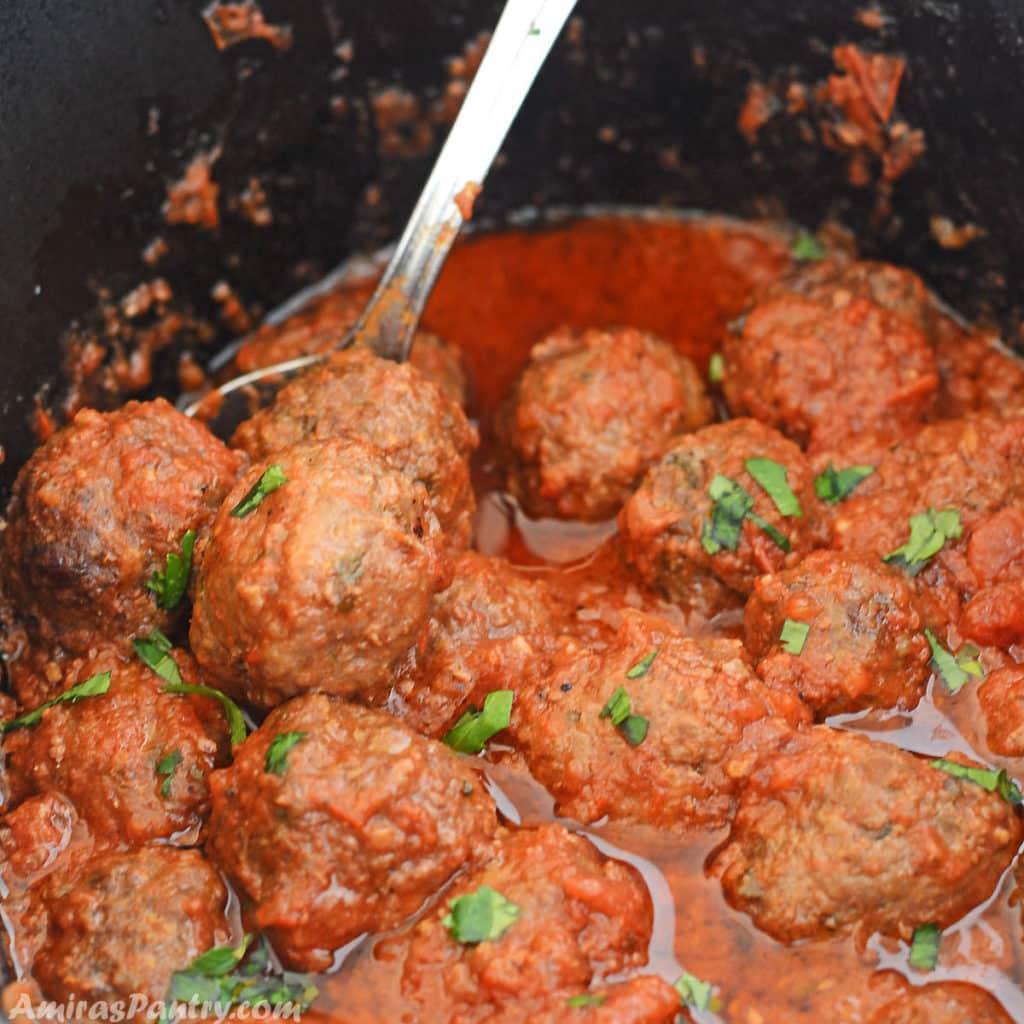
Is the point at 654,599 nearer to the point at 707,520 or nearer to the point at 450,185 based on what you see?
the point at 707,520

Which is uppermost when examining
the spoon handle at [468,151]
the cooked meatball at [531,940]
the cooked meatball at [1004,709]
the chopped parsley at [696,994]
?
the spoon handle at [468,151]

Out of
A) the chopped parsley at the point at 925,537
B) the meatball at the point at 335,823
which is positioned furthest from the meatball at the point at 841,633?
the meatball at the point at 335,823

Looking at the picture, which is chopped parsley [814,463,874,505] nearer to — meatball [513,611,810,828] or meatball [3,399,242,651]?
meatball [513,611,810,828]

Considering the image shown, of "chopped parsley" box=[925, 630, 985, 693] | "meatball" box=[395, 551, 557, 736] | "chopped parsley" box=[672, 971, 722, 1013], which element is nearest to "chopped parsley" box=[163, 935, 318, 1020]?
"meatball" box=[395, 551, 557, 736]

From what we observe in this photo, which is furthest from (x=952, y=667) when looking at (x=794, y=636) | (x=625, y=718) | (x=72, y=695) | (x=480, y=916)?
(x=72, y=695)

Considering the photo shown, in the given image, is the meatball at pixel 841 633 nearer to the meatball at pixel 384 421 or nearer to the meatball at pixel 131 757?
the meatball at pixel 384 421

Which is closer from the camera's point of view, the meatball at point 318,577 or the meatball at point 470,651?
the meatball at point 318,577
